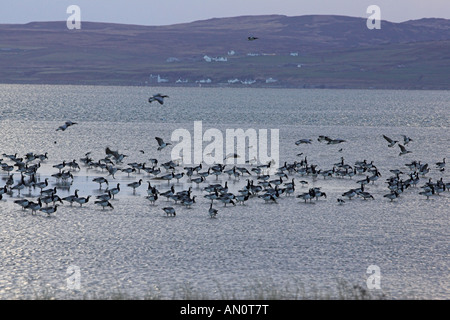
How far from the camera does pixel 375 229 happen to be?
27469 mm

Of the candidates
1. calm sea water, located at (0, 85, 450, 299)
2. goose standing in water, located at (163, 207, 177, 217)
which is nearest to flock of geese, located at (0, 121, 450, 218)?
goose standing in water, located at (163, 207, 177, 217)

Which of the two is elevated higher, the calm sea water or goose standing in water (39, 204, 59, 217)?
goose standing in water (39, 204, 59, 217)

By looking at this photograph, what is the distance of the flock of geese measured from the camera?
1241 inches

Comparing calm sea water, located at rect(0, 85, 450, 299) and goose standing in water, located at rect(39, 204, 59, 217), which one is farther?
goose standing in water, located at rect(39, 204, 59, 217)

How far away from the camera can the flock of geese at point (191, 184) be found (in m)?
31.5

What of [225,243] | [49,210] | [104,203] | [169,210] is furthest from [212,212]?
[49,210]

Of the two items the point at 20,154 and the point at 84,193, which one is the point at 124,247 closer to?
the point at 84,193

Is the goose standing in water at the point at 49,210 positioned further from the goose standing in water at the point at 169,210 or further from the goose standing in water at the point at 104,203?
the goose standing in water at the point at 169,210

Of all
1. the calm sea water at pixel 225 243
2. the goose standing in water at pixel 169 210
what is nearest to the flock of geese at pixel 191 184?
the goose standing in water at pixel 169 210

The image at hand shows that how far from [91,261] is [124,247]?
6.73 ft

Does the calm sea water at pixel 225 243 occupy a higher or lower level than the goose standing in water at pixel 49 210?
lower

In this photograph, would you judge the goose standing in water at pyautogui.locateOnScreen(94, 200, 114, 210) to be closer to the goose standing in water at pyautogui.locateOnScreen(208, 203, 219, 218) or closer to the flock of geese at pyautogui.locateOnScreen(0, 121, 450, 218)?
the flock of geese at pyautogui.locateOnScreen(0, 121, 450, 218)

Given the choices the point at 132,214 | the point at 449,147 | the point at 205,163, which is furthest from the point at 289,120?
the point at 132,214

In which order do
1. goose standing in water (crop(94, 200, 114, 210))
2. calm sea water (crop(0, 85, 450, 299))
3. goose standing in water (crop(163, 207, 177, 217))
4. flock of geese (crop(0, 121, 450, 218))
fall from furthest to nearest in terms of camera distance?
→ flock of geese (crop(0, 121, 450, 218)) → goose standing in water (crop(94, 200, 114, 210)) → goose standing in water (crop(163, 207, 177, 217)) → calm sea water (crop(0, 85, 450, 299))
